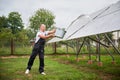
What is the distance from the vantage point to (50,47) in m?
24.7

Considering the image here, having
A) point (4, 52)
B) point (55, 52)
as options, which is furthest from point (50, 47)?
point (4, 52)

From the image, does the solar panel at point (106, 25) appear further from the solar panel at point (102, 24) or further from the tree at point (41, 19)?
the tree at point (41, 19)

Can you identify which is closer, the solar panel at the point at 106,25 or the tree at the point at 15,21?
the solar panel at the point at 106,25

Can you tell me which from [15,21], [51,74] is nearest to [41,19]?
[15,21]

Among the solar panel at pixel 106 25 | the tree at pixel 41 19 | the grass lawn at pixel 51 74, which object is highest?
the tree at pixel 41 19

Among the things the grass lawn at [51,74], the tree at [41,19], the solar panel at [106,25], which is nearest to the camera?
the solar panel at [106,25]

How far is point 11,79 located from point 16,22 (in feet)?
236

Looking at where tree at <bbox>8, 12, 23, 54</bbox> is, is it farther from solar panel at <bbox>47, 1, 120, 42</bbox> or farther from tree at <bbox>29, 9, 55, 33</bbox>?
solar panel at <bbox>47, 1, 120, 42</bbox>

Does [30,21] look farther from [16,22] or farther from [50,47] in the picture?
[50,47]

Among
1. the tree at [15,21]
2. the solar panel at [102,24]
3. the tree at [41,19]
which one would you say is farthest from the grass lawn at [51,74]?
the tree at [15,21]

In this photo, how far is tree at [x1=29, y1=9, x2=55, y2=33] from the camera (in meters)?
68.2

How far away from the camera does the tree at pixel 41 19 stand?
6825 cm

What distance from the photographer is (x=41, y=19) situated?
69062 millimetres

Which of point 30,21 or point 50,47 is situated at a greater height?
point 30,21
